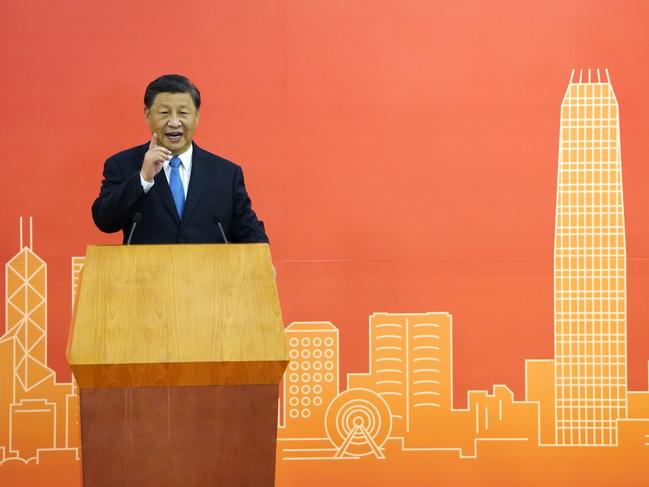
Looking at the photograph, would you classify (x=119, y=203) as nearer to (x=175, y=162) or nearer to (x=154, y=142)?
(x=154, y=142)

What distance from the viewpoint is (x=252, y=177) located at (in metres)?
3.37

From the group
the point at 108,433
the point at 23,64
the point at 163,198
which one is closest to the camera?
the point at 108,433

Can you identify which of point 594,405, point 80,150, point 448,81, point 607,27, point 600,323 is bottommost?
point 594,405

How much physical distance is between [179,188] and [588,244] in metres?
1.68

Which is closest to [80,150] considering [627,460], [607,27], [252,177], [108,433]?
[252,177]

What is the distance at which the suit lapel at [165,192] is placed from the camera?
2.52 metres

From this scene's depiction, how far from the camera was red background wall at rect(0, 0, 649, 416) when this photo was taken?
10.9ft

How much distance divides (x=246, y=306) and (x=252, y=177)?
1.41m

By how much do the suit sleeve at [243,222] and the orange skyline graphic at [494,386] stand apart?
2.70ft

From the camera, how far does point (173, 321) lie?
1.98 meters

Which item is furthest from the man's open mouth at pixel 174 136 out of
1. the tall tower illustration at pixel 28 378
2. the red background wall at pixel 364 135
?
the tall tower illustration at pixel 28 378

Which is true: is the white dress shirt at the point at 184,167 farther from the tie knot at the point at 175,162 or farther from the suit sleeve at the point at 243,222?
the suit sleeve at the point at 243,222

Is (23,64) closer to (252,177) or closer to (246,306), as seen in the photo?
(252,177)

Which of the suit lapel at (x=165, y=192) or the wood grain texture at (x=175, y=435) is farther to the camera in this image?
the suit lapel at (x=165, y=192)
